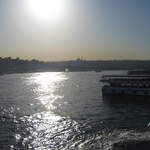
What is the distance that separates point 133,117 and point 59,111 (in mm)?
13995

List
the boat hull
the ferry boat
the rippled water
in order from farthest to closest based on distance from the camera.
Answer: the ferry boat < the boat hull < the rippled water

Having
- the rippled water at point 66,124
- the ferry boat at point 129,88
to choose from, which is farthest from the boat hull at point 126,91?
the rippled water at point 66,124

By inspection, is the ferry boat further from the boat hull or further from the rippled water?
the rippled water

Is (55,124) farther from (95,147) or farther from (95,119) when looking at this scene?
(95,147)

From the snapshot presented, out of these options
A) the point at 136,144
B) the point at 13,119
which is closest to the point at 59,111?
the point at 13,119

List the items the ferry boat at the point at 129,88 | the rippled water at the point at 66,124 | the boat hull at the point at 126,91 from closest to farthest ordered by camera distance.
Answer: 1. the rippled water at the point at 66,124
2. the boat hull at the point at 126,91
3. the ferry boat at the point at 129,88

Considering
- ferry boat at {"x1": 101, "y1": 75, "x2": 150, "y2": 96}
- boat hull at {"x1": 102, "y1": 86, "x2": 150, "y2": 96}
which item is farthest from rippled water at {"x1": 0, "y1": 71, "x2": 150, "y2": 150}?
ferry boat at {"x1": 101, "y1": 75, "x2": 150, "y2": 96}

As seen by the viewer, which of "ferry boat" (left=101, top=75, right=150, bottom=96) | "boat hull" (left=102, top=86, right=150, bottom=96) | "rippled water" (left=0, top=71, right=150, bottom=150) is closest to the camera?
"rippled water" (left=0, top=71, right=150, bottom=150)

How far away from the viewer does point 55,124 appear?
153 ft

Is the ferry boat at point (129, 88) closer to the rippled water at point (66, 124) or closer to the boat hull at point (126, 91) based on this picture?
the boat hull at point (126, 91)

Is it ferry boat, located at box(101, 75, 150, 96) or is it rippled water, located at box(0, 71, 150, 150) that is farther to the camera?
ferry boat, located at box(101, 75, 150, 96)

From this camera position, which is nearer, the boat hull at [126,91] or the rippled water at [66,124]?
the rippled water at [66,124]

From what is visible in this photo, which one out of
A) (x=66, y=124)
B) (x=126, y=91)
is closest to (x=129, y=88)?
(x=126, y=91)

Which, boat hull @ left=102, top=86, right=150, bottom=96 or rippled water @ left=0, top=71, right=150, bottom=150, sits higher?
boat hull @ left=102, top=86, right=150, bottom=96
